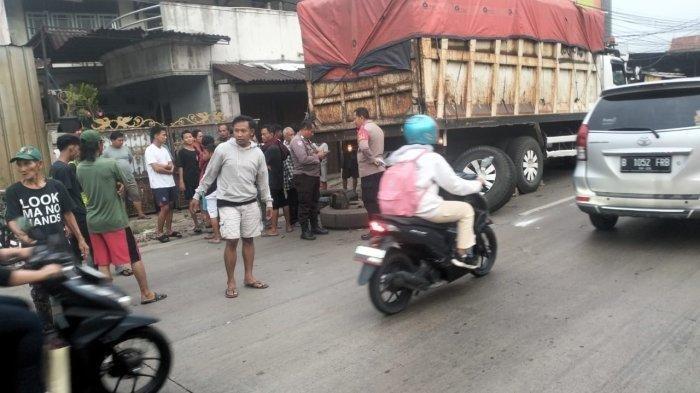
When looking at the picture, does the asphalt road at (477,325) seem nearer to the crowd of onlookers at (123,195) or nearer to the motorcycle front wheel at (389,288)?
the motorcycle front wheel at (389,288)

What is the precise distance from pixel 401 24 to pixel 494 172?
8.12 feet

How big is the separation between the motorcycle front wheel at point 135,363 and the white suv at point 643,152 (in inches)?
179

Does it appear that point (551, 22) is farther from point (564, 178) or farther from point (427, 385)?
point (427, 385)

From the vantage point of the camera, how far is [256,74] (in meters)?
13.8

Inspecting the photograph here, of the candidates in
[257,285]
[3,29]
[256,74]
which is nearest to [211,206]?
[257,285]

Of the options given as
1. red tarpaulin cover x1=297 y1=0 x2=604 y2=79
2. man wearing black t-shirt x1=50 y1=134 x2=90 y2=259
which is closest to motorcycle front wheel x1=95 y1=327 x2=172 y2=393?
man wearing black t-shirt x1=50 y1=134 x2=90 y2=259

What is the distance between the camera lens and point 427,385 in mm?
3195

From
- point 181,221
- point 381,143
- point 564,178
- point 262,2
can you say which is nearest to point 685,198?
point 381,143

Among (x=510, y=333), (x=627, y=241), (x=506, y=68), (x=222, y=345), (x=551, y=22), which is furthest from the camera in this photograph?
(x=551, y=22)

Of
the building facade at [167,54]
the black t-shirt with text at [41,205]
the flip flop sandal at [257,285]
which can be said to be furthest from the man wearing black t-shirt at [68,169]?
the building facade at [167,54]

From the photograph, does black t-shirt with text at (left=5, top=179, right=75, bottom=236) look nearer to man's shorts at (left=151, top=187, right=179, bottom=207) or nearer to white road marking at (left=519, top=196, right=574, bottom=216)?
man's shorts at (left=151, top=187, right=179, bottom=207)

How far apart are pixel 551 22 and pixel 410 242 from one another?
6.34 meters

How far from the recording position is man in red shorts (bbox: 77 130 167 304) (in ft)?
16.0

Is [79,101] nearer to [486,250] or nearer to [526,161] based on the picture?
[526,161]
